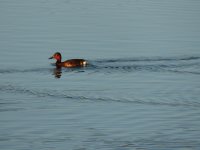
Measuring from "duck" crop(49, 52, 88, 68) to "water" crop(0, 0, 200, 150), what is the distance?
19 cm

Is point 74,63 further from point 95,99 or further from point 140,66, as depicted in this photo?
point 95,99

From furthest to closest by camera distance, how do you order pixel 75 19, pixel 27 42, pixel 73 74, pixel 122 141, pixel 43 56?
pixel 75 19 → pixel 27 42 → pixel 43 56 → pixel 73 74 → pixel 122 141

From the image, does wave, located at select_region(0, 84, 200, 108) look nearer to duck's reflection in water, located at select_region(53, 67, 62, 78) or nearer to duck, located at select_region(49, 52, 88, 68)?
duck's reflection in water, located at select_region(53, 67, 62, 78)

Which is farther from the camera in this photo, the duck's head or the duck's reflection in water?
the duck's head

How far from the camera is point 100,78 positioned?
2186cm

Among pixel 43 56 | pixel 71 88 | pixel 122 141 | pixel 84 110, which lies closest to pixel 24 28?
pixel 43 56

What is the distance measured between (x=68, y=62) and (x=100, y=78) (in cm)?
199

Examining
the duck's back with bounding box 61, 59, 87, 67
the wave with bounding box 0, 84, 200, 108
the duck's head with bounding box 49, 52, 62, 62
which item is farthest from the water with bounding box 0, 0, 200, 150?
the duck's head with bounding box 49, 52, 62, 62

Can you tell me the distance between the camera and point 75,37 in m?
28.5

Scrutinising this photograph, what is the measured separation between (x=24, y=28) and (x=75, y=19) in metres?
3.45

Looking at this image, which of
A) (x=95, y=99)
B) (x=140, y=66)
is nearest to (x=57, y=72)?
Result: (x=140, y=66)

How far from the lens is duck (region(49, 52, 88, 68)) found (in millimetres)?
23047

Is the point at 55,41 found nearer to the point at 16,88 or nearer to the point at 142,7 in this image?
the point at 16,88

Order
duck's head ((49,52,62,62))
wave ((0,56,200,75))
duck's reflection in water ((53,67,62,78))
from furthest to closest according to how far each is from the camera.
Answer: duck's head ((49,52,62,62)) → wave ((0,56,200,75)) → duck's reflection in water ((53,67,62,78))
